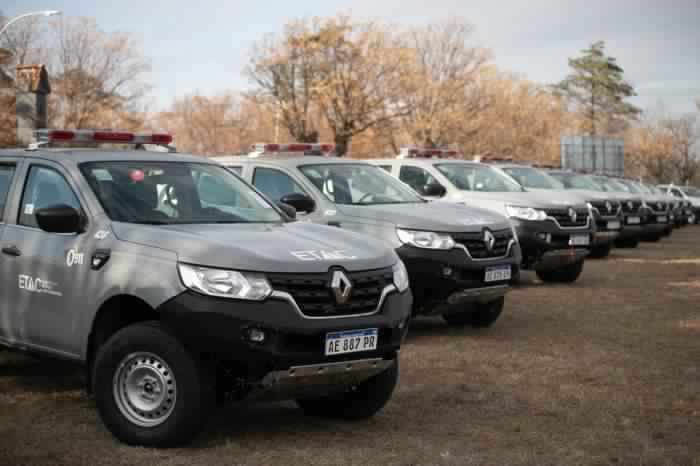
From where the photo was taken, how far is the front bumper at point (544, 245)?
1476 centimetres

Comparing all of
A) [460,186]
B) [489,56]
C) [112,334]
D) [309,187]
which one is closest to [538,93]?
[489,56]

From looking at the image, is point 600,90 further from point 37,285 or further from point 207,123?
point 37,285

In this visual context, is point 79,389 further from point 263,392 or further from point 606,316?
point 606,316

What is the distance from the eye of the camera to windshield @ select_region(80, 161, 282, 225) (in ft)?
21.8

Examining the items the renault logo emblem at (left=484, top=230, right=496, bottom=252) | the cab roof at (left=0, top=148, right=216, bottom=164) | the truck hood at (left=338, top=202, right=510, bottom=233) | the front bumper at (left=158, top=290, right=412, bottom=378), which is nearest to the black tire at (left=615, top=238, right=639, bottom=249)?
the truck hood at (left=338, top=202, right=510, bottom=233)

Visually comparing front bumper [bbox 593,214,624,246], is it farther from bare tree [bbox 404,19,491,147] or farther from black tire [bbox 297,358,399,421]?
bare tree [bbox 404,19,491,147]

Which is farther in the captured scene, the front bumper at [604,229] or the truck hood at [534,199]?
the front bumper at [604,229]

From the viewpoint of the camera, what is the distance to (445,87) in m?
61.1

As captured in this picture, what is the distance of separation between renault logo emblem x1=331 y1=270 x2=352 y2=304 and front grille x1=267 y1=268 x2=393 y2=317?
20 mm

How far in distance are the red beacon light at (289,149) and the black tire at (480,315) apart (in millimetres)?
2371

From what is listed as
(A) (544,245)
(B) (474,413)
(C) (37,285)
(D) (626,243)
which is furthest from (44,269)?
(D) (626,243)

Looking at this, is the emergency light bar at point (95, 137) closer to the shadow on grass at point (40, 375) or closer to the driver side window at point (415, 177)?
the shadow on grass at point (40, 375)

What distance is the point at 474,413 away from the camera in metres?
7.10

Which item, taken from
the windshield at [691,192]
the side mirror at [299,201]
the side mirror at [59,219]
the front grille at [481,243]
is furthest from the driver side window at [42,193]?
the windshield at [691,192]
